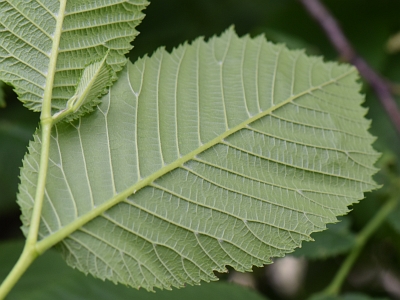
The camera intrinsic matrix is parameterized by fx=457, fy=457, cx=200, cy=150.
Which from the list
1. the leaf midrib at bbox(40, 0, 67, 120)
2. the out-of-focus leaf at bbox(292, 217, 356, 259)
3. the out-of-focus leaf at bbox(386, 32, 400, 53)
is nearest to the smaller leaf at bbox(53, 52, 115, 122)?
the leaf midrib at bbox(40, 0, 67, 120)

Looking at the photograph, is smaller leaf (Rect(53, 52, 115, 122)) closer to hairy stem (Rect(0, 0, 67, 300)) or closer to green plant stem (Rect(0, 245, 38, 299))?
hairy stem (Rect(0, 0, 67, 300))

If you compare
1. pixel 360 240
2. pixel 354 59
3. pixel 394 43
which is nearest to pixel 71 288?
pixel 360 240

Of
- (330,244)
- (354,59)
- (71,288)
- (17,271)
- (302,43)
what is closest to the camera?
(17,271)

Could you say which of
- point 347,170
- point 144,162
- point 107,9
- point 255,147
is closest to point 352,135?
point 347,170

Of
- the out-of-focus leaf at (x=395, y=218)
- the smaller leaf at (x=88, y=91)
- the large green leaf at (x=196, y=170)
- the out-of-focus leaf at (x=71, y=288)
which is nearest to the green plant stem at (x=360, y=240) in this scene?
the out-of-focus leaf at (x=395, y=218)

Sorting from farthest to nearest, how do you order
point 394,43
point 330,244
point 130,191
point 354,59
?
point 394,43, point 354,59, point 330,244, point 130,191

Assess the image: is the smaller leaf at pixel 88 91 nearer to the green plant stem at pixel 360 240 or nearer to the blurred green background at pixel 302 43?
the green plant stem at pixel 360 240

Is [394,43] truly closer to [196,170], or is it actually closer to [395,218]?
[395,218]
